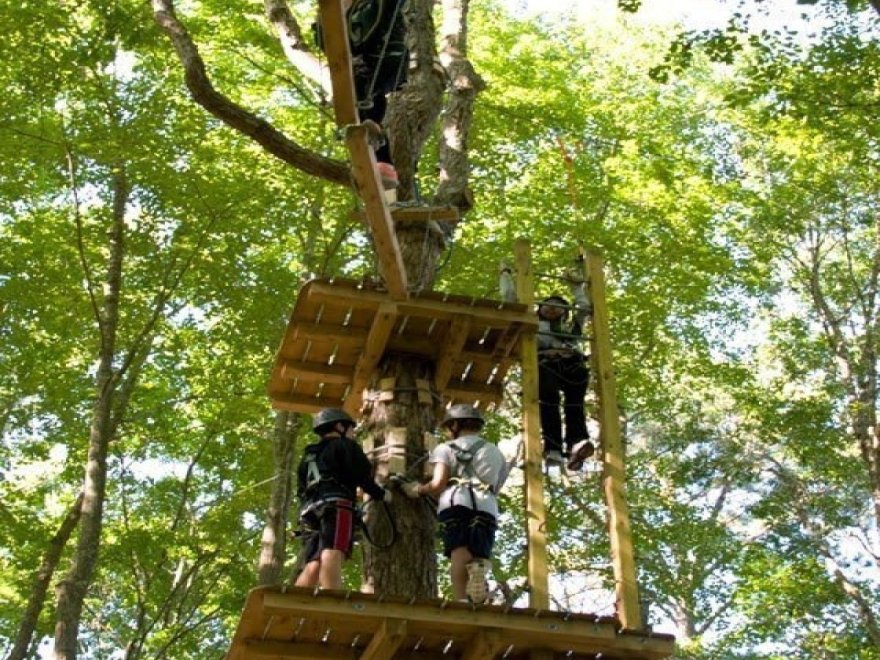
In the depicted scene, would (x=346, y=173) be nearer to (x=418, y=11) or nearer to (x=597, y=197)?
(x=418, y=11)

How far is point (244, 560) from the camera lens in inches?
549

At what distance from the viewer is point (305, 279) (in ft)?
42.2

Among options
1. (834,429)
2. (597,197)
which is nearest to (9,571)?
(597,197)

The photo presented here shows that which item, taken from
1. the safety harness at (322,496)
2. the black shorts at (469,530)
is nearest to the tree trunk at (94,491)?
the safety harness at (322,496)

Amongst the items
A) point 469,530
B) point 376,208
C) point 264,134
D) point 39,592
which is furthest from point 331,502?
point 39,592

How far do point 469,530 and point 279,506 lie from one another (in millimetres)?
5260

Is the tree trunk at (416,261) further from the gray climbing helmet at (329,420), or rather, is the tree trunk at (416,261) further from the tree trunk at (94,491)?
the tree trunk at (94,491)

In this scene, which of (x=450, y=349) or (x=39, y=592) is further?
(x=39, y=592)

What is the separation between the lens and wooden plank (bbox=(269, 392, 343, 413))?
7.18 m

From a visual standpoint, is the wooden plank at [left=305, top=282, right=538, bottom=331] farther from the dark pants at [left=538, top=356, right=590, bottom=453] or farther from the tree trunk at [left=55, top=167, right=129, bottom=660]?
the tree trunk at [left=55, top=167, right=129, bottom=660]

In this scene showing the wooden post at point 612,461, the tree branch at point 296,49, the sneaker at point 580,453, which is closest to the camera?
the wooden post at point 612,461

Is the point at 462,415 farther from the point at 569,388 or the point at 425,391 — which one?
the point at 569,388

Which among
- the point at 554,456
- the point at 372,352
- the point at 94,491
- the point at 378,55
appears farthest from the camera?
the point at 94,491

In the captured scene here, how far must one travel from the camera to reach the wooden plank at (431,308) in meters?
6.10
